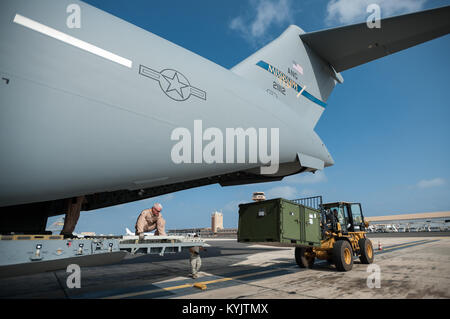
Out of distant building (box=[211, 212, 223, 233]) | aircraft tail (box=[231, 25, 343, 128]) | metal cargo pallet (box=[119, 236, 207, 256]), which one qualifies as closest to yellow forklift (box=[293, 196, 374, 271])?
aircraft tail (box=[231, 25, 343, 128])

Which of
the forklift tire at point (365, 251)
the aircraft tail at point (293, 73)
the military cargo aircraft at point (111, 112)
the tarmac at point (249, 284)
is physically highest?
the aircraft tail at point (293, 73)

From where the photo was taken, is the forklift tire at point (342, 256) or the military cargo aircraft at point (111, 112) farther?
the forklift tire at point (342, 256)

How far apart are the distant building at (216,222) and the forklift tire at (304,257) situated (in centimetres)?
5505

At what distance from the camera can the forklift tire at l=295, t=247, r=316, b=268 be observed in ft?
26.6

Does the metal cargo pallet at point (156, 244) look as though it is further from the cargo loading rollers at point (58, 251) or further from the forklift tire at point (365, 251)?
the forklift tire at point (365, 251)

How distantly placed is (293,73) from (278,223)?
430cm

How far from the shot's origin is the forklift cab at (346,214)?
8.67 metres

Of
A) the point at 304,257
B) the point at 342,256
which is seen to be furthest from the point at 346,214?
the point at 304,257

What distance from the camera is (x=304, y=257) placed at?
26.8 feet

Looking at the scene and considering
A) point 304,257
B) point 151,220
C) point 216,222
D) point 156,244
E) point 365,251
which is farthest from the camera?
point 216,222

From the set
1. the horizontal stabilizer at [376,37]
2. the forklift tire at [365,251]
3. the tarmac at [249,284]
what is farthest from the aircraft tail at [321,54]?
the forklift tire at [365,251]

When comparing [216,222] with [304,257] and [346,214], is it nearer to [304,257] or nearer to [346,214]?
[346,214]
